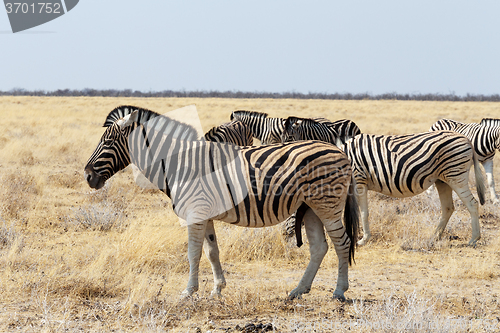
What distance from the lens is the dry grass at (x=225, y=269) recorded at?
4.03 meters

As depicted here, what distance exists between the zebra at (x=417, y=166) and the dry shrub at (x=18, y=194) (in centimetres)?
558

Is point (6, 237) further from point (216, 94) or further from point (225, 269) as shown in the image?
point (216, 94)

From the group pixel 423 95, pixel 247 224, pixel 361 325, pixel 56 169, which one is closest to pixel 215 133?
pixel 56 169

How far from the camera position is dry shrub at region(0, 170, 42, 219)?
7.84m

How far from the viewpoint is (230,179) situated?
14.5 ft

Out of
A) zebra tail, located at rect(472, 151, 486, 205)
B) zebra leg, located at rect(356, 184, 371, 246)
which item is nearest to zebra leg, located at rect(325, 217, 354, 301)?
zebra leg, located at rect(356, 184, 371, 246)

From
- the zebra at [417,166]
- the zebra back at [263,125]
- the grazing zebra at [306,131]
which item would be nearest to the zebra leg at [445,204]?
the zebra at [417,166]

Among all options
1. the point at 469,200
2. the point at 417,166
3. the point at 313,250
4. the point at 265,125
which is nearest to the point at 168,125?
the point at 313,250

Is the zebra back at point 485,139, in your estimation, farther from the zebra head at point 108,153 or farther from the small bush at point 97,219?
the zebra head at point 108,153

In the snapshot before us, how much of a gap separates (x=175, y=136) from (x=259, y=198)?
1.05m

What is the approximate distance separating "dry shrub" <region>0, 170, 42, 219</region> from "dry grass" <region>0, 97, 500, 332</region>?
31mm

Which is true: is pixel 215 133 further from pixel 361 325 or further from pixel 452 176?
pixel 361 325

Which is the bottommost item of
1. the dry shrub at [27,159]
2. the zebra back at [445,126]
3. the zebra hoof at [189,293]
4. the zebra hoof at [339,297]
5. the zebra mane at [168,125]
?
the zebra hoof at [339,297]

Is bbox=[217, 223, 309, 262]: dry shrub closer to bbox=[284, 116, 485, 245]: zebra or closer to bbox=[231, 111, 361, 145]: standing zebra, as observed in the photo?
bbox=[284, 116, 485, 245]: zebra
